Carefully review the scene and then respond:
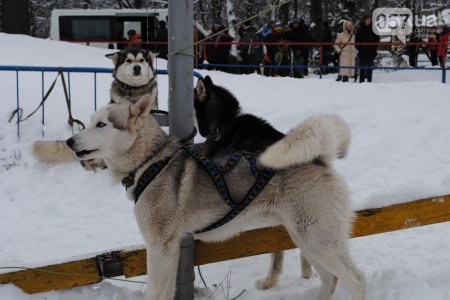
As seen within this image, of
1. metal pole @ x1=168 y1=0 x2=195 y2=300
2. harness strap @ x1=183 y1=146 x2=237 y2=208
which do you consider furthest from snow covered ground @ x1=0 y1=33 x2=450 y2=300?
harness strap @ x1=183 y1=146 x2=237 y2=208

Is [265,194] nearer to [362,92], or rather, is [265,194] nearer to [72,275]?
[72,275]

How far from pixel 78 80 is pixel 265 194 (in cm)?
804

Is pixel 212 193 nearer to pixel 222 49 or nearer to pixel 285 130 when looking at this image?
pixel 285 130

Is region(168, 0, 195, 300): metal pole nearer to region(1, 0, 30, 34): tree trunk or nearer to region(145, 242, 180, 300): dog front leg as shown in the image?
region(145, 242, 180, 300): dog front leg

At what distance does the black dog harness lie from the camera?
121 inches

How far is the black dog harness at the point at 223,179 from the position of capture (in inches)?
121

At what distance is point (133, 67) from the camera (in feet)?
23.4

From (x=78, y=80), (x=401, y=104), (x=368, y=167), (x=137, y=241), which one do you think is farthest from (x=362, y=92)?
(x=137, y=241)

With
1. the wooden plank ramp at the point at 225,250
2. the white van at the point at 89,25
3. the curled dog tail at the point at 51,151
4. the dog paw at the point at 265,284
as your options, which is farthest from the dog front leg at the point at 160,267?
the white van at the point at 89,25

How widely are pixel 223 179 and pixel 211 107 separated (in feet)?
6.52

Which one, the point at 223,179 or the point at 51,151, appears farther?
the point at 51,151

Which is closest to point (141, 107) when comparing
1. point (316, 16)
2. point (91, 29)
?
point (316, 16)

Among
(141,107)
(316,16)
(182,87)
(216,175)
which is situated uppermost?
(316,16)

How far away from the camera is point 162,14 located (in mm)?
20922
